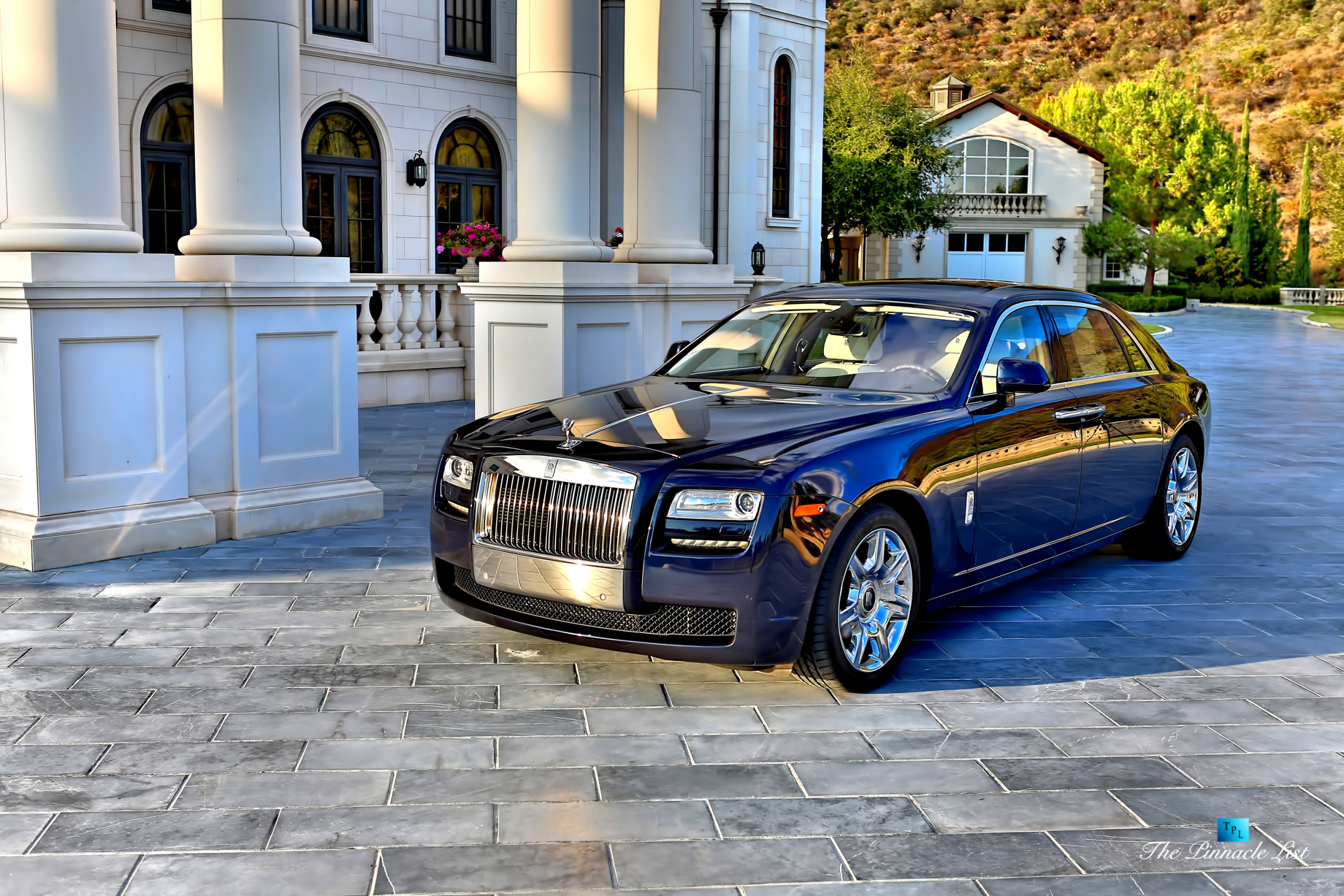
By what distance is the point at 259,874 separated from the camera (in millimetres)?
3746

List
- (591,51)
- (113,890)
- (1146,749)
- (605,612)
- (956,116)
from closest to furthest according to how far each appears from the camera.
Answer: (113,890)
(1146,749)
(605,612)
(591,51)
(956,116)

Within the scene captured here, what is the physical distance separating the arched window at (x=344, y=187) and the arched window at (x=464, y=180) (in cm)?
112

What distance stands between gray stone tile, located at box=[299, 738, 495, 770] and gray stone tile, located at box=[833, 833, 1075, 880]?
4.50ft

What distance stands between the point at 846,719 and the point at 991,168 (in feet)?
203

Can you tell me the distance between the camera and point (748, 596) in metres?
5.02

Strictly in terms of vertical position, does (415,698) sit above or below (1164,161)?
below

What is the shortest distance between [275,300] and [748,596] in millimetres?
4898

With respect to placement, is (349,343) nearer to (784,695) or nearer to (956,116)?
(784,695)

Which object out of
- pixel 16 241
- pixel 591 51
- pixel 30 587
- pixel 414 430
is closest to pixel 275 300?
pixel 16 241

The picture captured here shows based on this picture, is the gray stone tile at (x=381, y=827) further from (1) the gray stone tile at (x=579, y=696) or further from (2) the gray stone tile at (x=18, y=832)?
(1) the gray stone tile at (x=579, y=696)

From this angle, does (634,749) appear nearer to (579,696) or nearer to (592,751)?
(592,751)

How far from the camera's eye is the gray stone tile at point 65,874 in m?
3.64

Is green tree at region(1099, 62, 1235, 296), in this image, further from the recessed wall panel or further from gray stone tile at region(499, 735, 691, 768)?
gray stone tile at region(499, 735, 691, 768)

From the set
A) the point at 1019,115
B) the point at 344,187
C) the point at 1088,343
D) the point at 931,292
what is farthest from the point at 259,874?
the point at 1019,115
